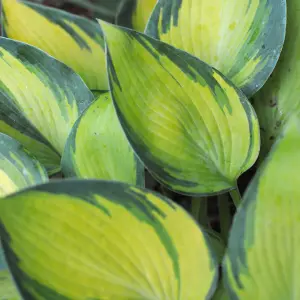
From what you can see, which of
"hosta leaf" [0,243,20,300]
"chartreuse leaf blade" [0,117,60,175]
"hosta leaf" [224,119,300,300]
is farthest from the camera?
"chartreuse leaf blade" [0,117,60,175]

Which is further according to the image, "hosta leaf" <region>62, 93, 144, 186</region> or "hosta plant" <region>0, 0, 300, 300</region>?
"hosta leaf" <region>62, 93, 144, 186</region>

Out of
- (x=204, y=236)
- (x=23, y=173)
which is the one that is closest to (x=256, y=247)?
(x=204, y=236)

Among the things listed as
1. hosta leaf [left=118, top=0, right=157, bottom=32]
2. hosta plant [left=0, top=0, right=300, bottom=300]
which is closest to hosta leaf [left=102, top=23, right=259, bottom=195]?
hosta plant [left=0, top=0, right=300, bottom=300]

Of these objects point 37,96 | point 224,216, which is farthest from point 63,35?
point 224,216

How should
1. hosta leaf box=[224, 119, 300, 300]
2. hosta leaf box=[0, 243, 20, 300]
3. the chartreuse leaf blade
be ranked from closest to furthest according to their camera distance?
hosta leaf box=[224, 119, 300, 300] < hosta leaf box=[0, 243, 20, 300] < the chartreuse leaf blade

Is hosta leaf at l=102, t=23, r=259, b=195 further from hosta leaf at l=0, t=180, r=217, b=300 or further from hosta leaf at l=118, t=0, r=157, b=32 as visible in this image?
hosta leaf at l=118, t=0, r=157, b=32

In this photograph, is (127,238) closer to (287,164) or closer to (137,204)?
(137,204)
